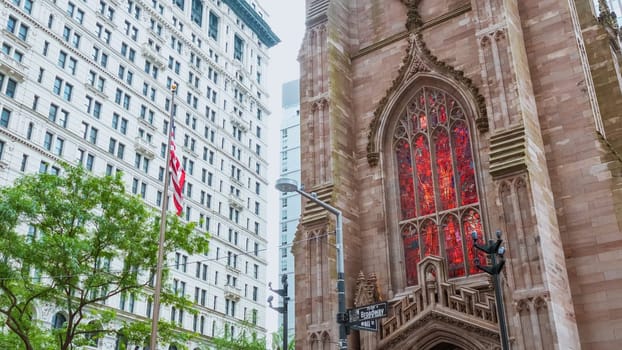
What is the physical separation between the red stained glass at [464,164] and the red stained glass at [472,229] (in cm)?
51

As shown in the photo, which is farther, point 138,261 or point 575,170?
point 138,261

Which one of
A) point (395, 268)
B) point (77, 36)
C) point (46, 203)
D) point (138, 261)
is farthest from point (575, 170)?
point (77, 36)

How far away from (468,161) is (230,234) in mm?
50205

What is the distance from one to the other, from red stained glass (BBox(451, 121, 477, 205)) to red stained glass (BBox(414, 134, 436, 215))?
1148 mm

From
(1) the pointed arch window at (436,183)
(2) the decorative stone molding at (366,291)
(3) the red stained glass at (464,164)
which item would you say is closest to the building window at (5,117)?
(1) the pointed arch window at (436,183)

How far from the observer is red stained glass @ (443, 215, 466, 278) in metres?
23.1

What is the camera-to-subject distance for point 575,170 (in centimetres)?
2189

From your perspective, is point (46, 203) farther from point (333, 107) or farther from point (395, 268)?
point (395, 268)

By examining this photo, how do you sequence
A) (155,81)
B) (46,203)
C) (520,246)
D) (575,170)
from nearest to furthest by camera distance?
(520,246) < (575,170) < (46,203) < (155,81)

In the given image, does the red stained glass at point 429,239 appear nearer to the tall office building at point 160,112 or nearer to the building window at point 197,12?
the tall office building at point 160,112

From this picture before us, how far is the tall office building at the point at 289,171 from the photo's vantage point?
99.8 metres

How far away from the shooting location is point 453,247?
2341cm

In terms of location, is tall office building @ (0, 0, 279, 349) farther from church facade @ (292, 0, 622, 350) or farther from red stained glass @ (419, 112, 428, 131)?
red stained glass @ (419, 112, 428, 131)

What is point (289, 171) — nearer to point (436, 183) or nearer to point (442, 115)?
point (442, 115)
